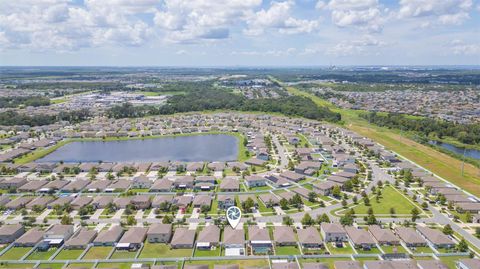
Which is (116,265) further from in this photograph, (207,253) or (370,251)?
(370,251)

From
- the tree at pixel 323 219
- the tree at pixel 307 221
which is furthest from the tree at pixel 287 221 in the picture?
the tree at pixel 323 219

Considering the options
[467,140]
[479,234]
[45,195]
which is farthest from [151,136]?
[467,140]

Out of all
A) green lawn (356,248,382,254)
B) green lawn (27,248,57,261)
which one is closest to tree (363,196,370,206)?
green lawn (356,248,382,254)

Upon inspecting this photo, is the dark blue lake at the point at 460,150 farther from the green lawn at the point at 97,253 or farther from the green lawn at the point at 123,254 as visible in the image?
the green lawn at the point at 97,253

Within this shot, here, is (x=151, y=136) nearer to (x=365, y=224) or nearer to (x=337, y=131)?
(x=337, y=131)

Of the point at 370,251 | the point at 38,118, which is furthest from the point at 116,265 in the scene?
the point at 38,118

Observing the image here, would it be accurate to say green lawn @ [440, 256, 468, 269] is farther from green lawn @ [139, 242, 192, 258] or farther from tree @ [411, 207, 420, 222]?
green lawn @ [139, 242, 192, 258]
